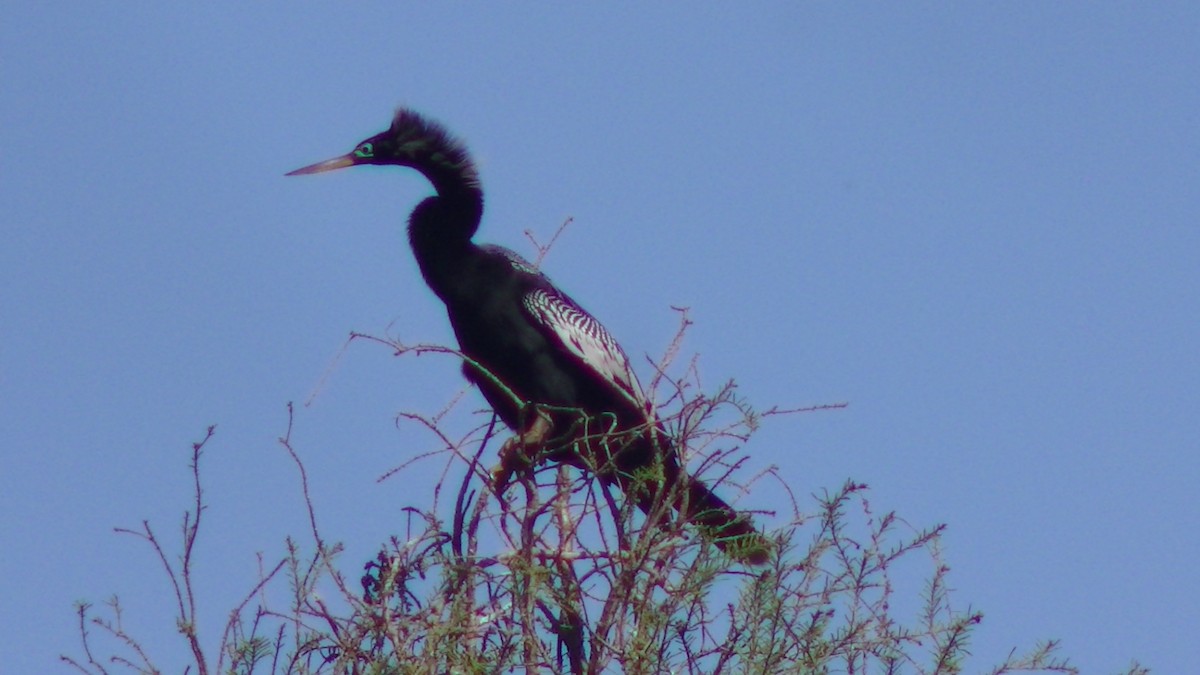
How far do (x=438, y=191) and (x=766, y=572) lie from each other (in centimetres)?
245

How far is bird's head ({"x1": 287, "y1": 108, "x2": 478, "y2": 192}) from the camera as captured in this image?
208 inches

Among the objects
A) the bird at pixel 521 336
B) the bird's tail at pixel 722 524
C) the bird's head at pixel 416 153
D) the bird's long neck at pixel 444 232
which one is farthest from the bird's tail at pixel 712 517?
the bird's head at pixel 416 153

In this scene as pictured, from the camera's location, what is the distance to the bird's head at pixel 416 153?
5.29 meters

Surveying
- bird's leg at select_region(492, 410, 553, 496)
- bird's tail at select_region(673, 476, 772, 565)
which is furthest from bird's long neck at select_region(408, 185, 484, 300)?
bird's tail at select_region(673, 476, 772, 565)

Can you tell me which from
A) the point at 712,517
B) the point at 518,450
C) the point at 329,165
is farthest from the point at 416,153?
the point at 712,517

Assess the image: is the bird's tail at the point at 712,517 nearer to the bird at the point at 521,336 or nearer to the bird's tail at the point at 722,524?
the bird's tail at the point at 722,524

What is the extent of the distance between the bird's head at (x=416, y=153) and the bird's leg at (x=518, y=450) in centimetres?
110

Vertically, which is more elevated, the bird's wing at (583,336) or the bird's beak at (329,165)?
the bird's beak at (329,165)

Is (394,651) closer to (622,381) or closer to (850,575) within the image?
(850,575)

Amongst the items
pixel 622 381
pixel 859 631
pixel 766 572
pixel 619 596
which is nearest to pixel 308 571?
pixel 619 596

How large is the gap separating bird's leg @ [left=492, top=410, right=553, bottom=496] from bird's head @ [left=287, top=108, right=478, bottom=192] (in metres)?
1.10

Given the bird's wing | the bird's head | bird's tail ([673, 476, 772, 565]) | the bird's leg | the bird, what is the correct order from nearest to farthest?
bird's tail ([673, 476, 772, 565]) < the bird's leg < the bird < the bird's wing < the bird's head

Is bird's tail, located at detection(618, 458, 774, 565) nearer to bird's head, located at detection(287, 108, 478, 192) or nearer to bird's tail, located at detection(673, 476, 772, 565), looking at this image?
bird's tail, located at detection(673, 476, 772, 565)

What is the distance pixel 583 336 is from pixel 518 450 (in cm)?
88
